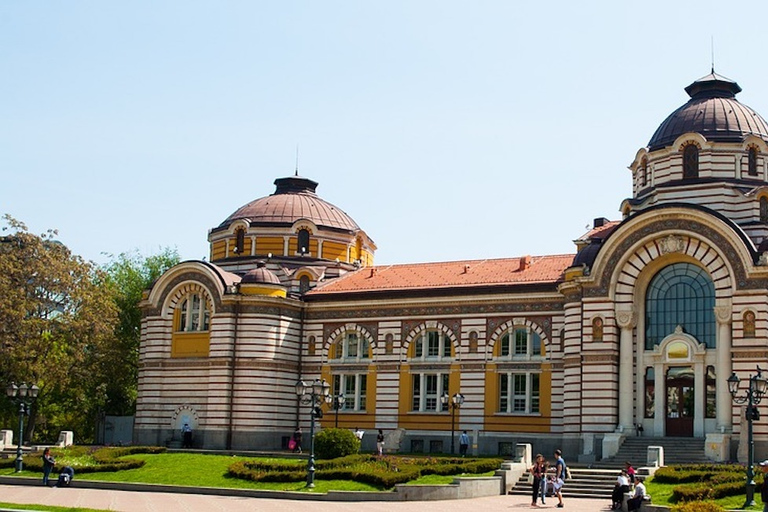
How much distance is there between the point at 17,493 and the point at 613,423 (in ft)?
78.0

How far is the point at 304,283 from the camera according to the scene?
61.4 meters

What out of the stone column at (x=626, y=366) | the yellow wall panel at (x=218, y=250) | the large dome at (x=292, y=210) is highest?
the large dome at (x=292, y=210)

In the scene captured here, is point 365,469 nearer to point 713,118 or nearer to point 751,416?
point 751,416

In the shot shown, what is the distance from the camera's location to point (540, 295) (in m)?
52.6

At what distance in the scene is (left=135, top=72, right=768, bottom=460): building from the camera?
1820 inches

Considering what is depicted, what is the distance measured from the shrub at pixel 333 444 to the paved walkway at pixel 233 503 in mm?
6832

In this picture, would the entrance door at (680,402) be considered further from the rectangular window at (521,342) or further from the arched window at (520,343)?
the rectangular window at (521,342)

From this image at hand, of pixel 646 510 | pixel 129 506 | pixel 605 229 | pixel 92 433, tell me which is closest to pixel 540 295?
pixel 605 229

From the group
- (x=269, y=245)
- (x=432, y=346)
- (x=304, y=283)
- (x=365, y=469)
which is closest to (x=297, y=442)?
(x=432, y=346)

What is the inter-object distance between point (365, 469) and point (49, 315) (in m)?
26.4

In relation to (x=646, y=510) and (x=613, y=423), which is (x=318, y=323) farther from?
(x=646, y=510)

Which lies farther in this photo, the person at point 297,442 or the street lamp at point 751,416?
the person at point 297,442

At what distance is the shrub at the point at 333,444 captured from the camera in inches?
1727

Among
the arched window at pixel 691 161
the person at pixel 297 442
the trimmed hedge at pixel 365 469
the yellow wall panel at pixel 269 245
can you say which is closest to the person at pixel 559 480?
the trimmed hedge at pixel 365 469
